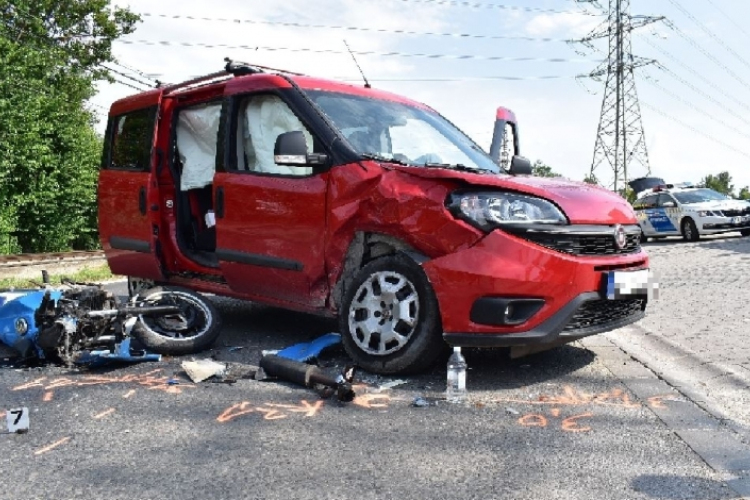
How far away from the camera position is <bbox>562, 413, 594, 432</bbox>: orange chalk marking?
3.35 m

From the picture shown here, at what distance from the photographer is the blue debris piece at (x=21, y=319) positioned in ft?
15.4

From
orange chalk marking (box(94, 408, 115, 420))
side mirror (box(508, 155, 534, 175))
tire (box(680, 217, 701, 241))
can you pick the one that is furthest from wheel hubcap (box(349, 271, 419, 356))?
tire (box(680, 217, 701, 241))

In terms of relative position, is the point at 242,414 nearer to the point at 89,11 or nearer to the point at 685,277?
the point at 685,277

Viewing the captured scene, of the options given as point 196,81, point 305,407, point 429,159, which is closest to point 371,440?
point 305,407

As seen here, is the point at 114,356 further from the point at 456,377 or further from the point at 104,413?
the point at 456,377

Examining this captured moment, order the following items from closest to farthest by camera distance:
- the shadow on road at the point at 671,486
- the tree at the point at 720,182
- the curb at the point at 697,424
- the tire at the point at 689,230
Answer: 1. the shadow on road at the point at 671,486
2. the curb at the point at 697,424
3. the tire at the point at 689,230
4. the tree at the point at 720,182

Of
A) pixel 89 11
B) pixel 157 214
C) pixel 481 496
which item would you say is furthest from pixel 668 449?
pixel 89 11

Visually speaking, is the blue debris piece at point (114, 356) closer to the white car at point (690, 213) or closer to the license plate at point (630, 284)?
the license plate at point (630, 284)

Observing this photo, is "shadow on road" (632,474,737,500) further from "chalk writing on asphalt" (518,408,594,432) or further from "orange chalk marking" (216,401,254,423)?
"orange chalk marking" (216,401,254,423)

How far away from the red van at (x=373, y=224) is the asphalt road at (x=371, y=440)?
0.39 m

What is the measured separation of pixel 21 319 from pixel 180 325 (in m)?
1.06

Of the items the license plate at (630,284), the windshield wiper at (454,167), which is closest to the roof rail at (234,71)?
the windshield wiper at (454,167)

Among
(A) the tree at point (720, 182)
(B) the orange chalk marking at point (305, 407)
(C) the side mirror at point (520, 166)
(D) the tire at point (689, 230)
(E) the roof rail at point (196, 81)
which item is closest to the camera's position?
(B) the orange chalk marking at point (305, 407)

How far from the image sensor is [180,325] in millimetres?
5258
